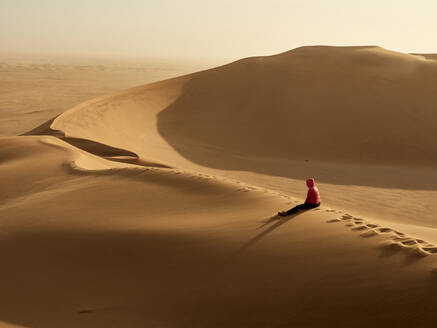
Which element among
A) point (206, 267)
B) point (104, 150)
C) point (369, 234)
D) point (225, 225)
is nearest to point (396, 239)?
point (369, 234)

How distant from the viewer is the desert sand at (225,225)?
12.0 feet

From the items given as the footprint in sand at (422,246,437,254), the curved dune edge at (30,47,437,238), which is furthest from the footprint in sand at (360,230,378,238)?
the curved dune edge at (30,47,437,238)

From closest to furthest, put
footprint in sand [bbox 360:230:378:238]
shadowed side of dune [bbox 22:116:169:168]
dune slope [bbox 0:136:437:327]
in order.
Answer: dune slope [bbox 0:136:437:327] < footprint in sand [bbox 360:230:378:238] < shadowed side of dune [bbox 22:116:169:168]

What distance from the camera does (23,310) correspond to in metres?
4.13

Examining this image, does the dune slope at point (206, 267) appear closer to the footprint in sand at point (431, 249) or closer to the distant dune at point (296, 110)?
the footprint in sand at point (431, 249)

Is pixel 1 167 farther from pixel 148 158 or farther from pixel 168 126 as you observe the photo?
pixel 168 126

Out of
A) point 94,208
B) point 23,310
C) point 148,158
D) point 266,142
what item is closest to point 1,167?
point 148,158

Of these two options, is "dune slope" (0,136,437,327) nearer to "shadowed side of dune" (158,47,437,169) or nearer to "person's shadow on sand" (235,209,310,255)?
"person's shadow on sand" (235,209,310,255)

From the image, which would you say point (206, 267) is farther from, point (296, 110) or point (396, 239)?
point (296, 110)

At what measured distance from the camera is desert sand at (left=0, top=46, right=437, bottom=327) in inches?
145

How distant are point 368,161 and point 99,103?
11806 millimetres

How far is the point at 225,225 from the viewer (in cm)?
532

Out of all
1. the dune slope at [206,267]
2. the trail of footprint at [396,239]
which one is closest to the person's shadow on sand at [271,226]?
the dune slope at [206,267]

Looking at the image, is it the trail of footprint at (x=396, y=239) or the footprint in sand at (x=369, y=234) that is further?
the footprint in sand at (x=369, y=234)
